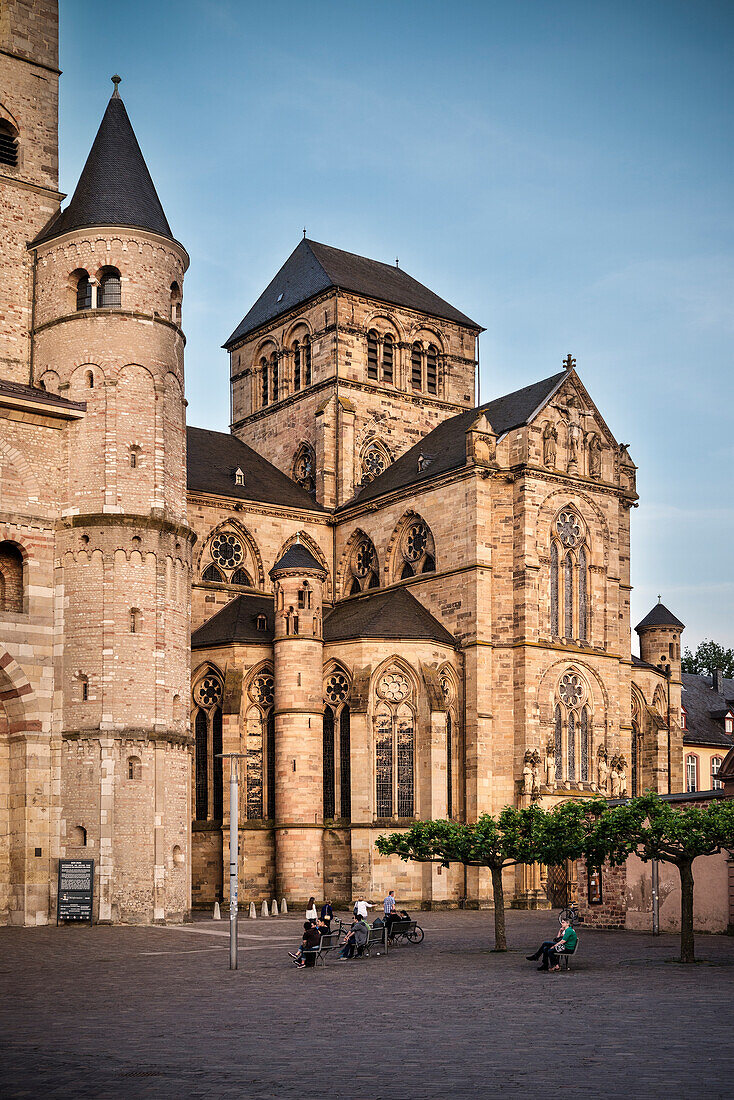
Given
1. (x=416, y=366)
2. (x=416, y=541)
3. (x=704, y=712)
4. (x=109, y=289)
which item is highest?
(x=416, y=366)

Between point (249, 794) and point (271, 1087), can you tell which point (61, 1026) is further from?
point (249, 794)

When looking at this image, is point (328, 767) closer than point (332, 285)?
Yes

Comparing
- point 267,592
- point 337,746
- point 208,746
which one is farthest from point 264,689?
point 267,592

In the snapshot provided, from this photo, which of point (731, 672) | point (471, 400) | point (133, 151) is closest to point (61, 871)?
point (133, 151)

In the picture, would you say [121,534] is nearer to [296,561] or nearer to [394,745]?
[296,561]

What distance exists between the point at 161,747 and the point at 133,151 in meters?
20.8

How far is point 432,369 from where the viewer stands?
66.9 m

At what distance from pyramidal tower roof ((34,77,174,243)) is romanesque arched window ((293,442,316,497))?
63.4 feet

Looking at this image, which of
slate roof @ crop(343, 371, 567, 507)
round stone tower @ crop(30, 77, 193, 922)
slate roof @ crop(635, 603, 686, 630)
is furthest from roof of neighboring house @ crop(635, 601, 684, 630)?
round stone tower @ crop(30, 77, 193, 922)

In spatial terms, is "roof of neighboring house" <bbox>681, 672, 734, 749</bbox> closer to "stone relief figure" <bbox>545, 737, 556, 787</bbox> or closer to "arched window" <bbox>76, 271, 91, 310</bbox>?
"stone relief figure" <bbox>545, 737, 556, 787</bbox>

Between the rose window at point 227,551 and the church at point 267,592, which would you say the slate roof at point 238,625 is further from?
the rose window at point 227,551

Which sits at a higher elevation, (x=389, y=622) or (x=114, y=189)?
(x=114, y=189)

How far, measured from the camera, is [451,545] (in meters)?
52.5

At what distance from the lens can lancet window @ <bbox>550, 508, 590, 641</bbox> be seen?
52.9 meters
